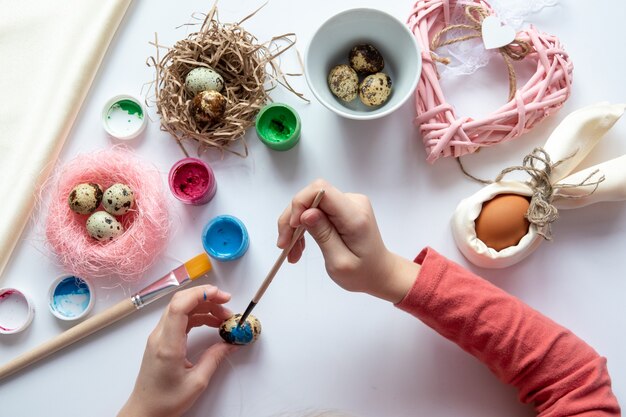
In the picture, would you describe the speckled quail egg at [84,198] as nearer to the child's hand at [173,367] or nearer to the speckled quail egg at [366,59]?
the child's hand at [173,367]

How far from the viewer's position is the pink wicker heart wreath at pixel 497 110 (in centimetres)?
91

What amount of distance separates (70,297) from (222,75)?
0.46m

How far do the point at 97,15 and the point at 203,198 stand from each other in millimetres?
373

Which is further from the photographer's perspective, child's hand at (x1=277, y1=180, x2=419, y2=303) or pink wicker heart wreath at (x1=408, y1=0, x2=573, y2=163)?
pink wicker heart wreath at (x1=408, y1=0, x2=573, y2=163)

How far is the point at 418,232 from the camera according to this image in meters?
0.98

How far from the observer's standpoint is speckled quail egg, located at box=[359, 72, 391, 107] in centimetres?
91

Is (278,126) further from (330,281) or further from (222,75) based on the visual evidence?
(330,281)

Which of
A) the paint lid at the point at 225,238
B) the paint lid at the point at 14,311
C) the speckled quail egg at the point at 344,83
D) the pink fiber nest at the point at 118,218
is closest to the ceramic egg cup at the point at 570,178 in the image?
the speckled quail egg at the point at 344,83

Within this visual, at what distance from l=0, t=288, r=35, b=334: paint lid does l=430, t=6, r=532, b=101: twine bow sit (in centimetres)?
80

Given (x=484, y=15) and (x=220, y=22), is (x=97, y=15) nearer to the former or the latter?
(x=220, y=22)

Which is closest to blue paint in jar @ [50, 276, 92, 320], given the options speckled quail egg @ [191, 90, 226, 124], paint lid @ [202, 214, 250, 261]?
paint lid @ [202, 214, 250, 261]

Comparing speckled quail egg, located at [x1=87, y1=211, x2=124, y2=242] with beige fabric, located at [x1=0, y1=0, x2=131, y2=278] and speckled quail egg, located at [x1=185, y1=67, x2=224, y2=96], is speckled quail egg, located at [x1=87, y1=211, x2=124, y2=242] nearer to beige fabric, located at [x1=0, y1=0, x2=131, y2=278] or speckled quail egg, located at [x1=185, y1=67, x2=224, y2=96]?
beige fabric, located at [x1=0, y1=0, x2=131, y2=278]

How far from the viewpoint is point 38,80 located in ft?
3.37

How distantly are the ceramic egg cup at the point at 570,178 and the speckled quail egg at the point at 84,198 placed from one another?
1.93 feet
